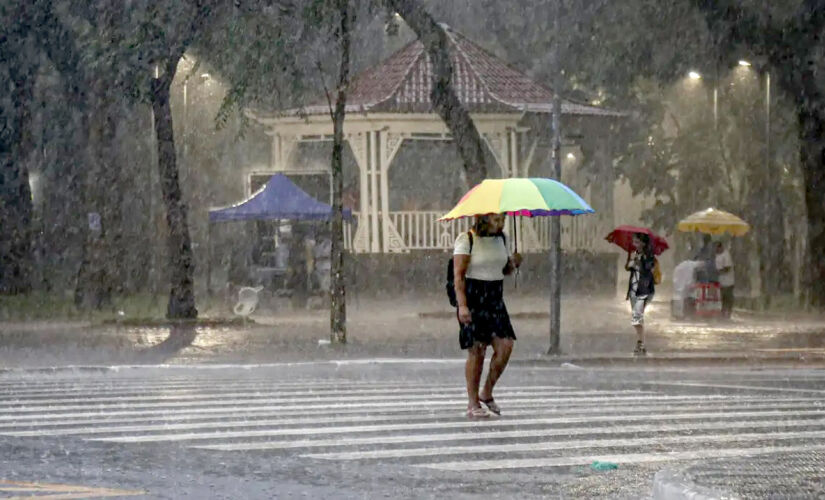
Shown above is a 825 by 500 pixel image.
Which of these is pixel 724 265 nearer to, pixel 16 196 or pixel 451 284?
pixel 451 284

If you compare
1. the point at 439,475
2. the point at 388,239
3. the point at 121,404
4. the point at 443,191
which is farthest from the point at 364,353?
the point at 443,191

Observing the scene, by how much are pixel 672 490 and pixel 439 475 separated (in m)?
2.05

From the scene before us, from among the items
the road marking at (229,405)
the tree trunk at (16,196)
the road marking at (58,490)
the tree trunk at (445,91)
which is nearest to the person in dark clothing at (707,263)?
the tree trunk at (445,91)

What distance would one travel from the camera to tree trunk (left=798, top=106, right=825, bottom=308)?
116 feet

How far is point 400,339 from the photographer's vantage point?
2580 centimetres

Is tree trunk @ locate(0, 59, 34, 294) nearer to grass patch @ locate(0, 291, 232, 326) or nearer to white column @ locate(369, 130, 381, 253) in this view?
grass patch @ locate(0, 291, 232, 326)

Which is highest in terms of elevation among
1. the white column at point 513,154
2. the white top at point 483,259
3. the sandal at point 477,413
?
the white column at point 513,154

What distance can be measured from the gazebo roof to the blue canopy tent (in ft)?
15.6

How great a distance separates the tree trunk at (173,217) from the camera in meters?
29.9

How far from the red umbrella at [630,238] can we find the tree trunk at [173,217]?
906cm

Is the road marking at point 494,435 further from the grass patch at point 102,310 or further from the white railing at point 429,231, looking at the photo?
the white railing at point 429,231

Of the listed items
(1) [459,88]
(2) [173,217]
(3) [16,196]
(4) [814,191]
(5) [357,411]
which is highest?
(1) [459,88]

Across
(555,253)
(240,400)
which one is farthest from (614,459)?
(555,253)

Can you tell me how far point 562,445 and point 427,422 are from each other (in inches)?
76.6
